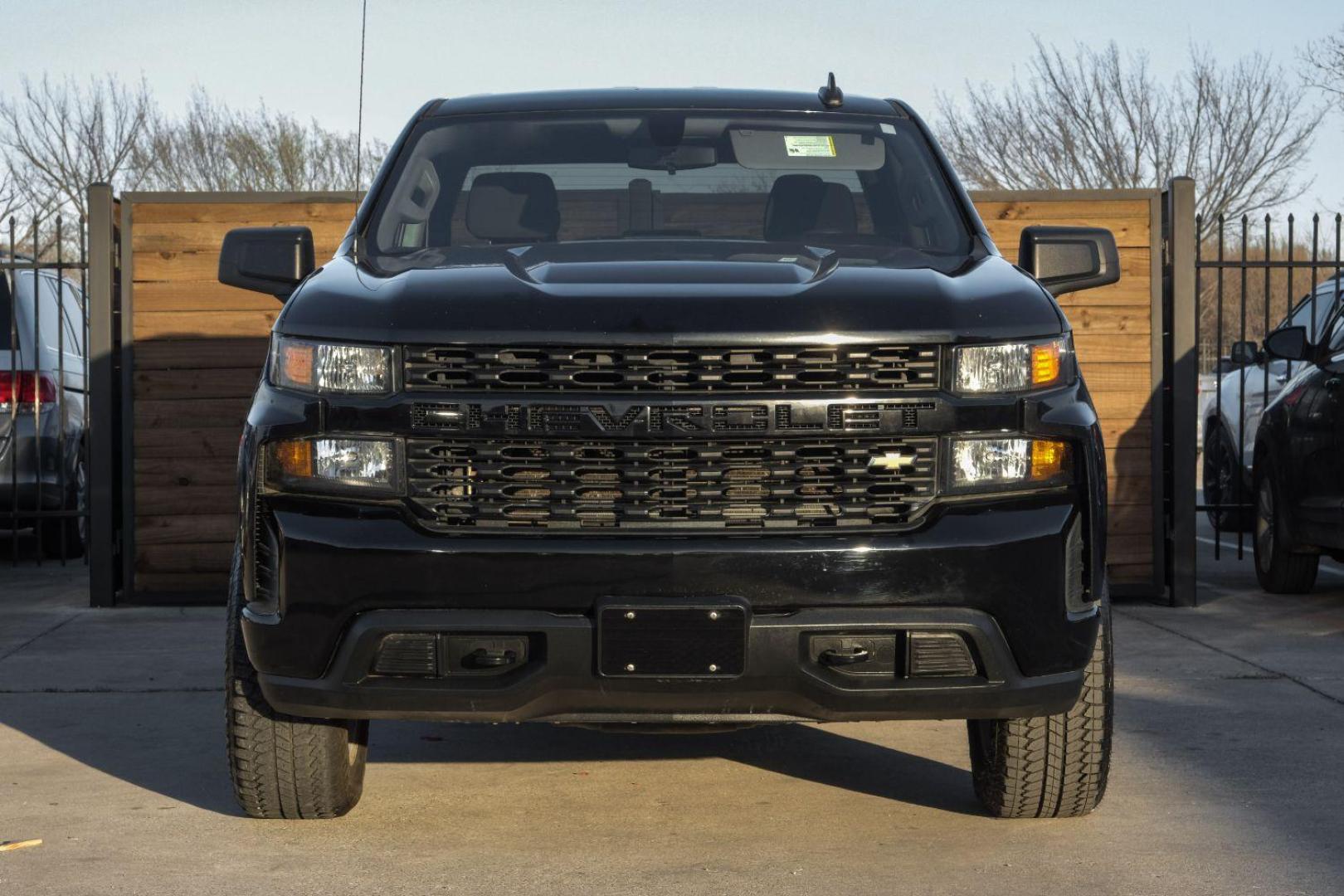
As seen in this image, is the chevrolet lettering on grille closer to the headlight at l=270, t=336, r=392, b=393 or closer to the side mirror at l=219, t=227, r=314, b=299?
the headlight at l=270, t=336, r=392, b=393

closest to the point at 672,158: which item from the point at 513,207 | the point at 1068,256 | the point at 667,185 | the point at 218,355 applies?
the point at 667,185

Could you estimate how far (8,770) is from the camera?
17.5ft

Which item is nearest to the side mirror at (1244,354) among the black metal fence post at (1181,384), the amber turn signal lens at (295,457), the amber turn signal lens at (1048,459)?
the black metal fence post at (1181,384)

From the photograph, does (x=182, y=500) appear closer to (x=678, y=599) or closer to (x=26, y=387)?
(x=26, y=387)

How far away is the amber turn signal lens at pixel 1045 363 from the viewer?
4.03m

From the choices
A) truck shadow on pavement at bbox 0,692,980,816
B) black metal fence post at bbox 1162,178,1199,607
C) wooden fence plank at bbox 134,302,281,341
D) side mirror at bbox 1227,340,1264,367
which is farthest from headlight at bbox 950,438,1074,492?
side mirror at bbox 1227,340,1264,367

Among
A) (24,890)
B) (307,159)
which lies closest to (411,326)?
(24,890)

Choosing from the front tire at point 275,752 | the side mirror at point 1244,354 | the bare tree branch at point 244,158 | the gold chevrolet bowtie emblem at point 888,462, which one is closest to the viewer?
the gold chevrolet bowtie emblem at point 888,462

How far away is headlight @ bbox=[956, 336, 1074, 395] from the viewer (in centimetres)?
397

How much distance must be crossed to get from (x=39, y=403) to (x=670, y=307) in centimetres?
739

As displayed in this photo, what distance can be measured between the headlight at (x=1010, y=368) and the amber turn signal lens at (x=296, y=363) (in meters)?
1.45

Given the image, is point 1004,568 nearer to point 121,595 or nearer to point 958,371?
point 958,371

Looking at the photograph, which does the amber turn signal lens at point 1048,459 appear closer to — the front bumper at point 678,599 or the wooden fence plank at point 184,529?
the front bumper at point 678,599

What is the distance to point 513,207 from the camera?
16.8ft
